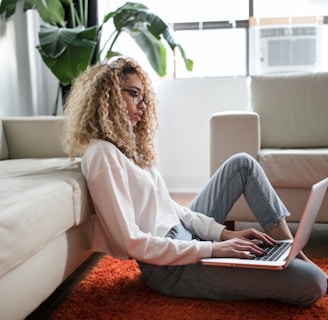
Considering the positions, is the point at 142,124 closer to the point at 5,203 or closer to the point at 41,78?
the point at 5,203

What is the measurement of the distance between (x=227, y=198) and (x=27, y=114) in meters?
1.91

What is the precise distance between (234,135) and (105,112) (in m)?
0.90

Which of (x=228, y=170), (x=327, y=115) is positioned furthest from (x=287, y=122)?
(x=228, y=170)

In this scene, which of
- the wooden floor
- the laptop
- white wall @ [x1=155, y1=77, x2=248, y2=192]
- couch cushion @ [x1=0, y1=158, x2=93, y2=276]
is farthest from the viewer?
white wall @ [x1=155, y1=77, x2=248, y2=192]

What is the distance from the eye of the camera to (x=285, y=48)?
318 cm

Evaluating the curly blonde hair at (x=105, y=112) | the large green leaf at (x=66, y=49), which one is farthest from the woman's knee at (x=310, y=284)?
the large green leaf at (x=66, y=49)

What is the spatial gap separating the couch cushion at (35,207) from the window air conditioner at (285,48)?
2237 millimetres

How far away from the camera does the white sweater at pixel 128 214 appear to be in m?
1.06

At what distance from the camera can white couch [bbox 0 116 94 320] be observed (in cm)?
81

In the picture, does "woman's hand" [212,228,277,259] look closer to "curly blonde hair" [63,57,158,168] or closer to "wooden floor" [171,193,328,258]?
"curly blonde hair" [63,57,158,168]

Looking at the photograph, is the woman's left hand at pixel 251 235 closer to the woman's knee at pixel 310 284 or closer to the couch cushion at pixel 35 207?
the woman's knee at pixel 310 284

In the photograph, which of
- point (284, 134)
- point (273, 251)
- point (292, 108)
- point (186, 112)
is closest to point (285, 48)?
point (186, 112)

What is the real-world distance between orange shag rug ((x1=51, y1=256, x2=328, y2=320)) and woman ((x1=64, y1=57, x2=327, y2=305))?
0.03 metres

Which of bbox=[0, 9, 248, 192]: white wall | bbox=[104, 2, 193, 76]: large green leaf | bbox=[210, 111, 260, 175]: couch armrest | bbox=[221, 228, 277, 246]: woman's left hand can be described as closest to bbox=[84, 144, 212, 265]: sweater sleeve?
bbox=[221, 228, 277, 246]: woman's left hand
